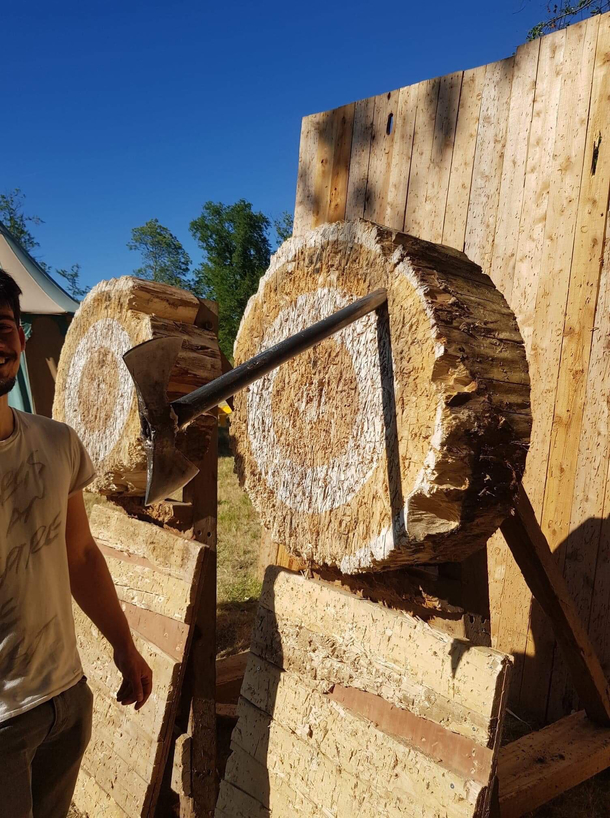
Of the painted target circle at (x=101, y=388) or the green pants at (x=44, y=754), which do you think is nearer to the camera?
the green pants at (x=44, y=754)

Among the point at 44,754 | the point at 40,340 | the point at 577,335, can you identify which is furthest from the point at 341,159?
the point at 40,340

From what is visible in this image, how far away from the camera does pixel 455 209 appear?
10.3 ft

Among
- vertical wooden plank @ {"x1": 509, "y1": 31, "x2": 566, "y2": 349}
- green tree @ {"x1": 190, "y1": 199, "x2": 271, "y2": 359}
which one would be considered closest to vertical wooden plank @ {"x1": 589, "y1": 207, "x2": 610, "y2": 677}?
vertical wooden plank @ {"x1": 509, "y1": 31, "x2": 566, "y2": 349}

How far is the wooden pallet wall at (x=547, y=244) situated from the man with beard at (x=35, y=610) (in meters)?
1.97

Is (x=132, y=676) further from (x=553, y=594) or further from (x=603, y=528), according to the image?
(x=603, y=528)

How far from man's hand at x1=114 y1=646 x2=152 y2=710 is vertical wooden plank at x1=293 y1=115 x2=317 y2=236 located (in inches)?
107

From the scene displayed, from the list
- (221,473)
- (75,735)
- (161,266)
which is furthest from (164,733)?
(161,266)

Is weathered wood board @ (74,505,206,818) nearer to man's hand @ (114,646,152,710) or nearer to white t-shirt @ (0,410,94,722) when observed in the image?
man's hand @ (114,646,152,710)

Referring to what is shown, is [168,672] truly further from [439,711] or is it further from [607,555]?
[607,555]

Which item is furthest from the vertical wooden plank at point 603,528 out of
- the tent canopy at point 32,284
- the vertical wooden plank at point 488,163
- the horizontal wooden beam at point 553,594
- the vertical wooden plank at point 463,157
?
the tent canopy at point 32,284

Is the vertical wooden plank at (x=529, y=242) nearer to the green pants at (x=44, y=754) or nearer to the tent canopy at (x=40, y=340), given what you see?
the green pants at (x=44, y=754)

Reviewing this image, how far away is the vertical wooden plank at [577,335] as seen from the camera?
262cm

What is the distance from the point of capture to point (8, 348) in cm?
127

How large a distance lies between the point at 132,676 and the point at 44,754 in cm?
31
